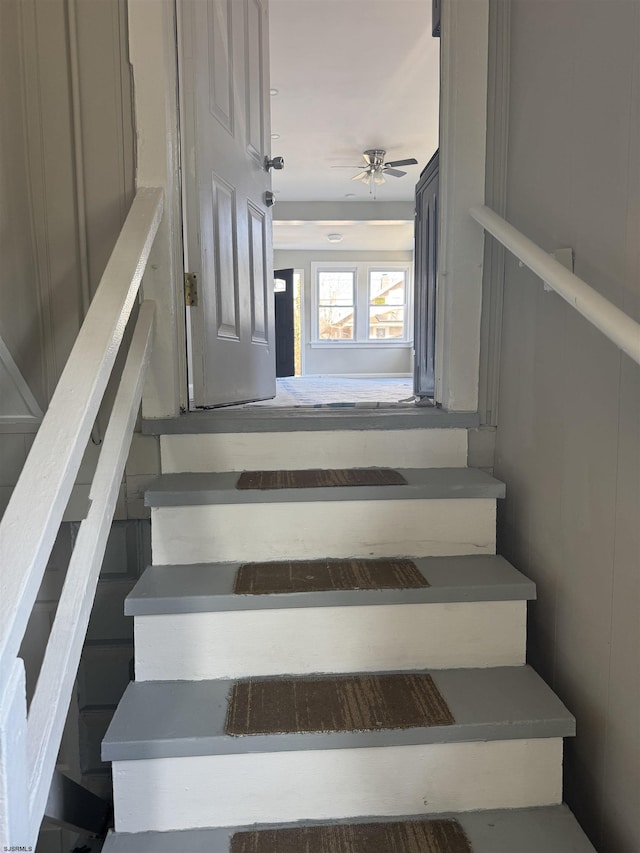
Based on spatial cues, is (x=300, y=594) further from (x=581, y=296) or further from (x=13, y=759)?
(x=581, y=296)

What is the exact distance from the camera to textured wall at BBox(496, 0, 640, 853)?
1063 millimetres

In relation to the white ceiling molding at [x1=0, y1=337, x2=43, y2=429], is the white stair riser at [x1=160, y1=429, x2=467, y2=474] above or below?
below

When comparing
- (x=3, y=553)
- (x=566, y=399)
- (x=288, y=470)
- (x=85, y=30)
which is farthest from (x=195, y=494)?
(x=85, y=30)

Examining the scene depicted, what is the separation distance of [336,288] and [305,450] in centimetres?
751

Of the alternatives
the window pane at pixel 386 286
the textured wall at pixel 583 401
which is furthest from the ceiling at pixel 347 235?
the textured wall at pixel 583 401

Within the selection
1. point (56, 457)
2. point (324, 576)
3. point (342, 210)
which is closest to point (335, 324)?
point (342, 210)

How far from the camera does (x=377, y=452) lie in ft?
5.80

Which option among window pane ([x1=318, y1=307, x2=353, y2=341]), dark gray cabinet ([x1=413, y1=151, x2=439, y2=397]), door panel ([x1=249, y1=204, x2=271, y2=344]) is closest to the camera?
dark gray cabinet ([x1=413, y1=151, x2=439, y2=397])

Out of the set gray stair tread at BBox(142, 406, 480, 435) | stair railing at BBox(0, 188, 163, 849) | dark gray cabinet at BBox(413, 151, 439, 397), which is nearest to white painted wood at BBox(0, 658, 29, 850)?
stair railing at BBox(0, 188, 163, 849)

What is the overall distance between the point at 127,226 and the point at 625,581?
1374 mm

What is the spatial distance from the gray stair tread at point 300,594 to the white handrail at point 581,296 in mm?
632

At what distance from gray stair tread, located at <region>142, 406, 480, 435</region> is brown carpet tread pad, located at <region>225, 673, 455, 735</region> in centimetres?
75

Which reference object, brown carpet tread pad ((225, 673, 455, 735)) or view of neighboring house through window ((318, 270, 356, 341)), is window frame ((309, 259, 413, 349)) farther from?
brown carpet tread pad ((225, 673, 455, 735))

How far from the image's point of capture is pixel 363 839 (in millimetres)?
1021
